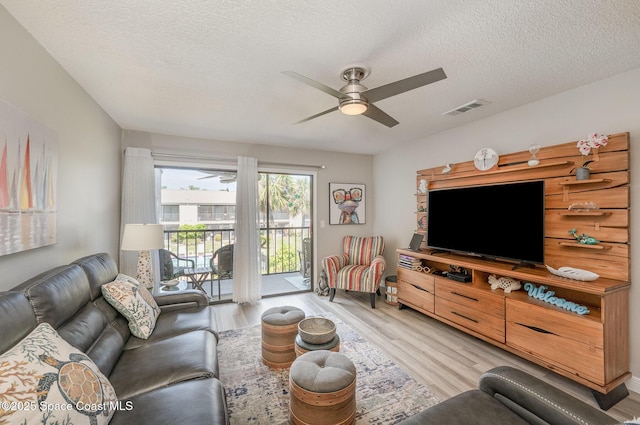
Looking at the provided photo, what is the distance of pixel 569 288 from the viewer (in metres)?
2.07

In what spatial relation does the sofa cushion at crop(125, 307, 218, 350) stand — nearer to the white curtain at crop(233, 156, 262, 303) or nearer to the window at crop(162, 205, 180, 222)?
the white curtain at crop(233, 156, 262, 303)

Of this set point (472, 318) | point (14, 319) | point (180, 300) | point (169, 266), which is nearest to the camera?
point (14, 319)

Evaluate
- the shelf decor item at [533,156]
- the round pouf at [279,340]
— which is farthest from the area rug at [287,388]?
the shelf decor item at [533,156]

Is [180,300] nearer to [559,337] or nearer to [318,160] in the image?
[318,160]

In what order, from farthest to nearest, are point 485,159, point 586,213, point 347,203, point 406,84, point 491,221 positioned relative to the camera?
point 347,203 → point 485,159 → point 491,221 → point 586,213 → point 406,84

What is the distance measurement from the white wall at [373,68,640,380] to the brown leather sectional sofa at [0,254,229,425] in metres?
3.09

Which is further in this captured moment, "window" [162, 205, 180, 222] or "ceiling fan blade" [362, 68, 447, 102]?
"window" [162, 205, 180, 222]

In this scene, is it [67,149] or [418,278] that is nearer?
[67,149]

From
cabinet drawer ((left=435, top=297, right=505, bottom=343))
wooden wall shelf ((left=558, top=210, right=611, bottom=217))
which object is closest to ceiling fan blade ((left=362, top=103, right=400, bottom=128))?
wooden wall shelf ((left=558, top=210, right=611, bottom=217))

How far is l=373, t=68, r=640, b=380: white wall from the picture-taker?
2064 millimetres

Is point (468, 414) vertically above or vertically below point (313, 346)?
above

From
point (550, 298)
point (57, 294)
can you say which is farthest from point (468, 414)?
point (57, 294)

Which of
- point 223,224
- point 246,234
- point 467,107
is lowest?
point 246,234

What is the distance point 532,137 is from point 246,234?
11.9 feet
